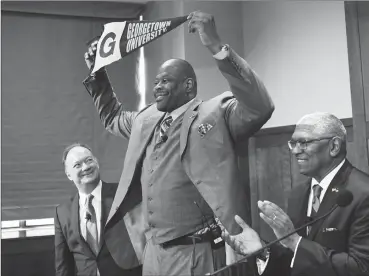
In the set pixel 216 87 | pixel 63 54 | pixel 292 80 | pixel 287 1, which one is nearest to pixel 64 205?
pixel 63 54

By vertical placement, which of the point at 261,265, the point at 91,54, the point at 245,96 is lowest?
the point at 261,265

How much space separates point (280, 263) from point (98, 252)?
550mm

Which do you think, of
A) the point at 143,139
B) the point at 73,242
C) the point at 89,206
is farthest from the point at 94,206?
the point at 143,139

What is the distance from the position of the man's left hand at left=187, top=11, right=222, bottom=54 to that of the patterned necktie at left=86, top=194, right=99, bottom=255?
0.60 m

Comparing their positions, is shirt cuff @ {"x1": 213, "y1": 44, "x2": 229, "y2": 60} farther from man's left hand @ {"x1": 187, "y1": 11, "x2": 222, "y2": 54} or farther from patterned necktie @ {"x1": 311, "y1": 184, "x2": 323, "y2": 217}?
patterned necktie @ {"x1": 311, "y1": 184, "x2": 323, "y2": 217}

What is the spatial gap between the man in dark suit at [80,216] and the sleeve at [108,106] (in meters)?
0.11

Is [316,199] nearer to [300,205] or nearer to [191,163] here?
[300,205]

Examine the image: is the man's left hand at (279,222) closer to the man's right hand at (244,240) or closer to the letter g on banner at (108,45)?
the man's right hand at (244,240)

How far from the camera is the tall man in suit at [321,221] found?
117cm

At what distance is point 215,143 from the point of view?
1313 mm

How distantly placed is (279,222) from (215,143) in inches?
10.1

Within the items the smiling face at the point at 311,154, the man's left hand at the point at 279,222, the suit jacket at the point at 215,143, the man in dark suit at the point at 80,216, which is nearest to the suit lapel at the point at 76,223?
the man in dark suit at the point at 80,216

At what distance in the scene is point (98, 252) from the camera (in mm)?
1496

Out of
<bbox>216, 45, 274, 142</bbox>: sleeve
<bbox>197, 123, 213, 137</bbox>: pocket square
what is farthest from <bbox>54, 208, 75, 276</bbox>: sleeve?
<bbox>216, 45, 274, 142</bbox>: sleeve
